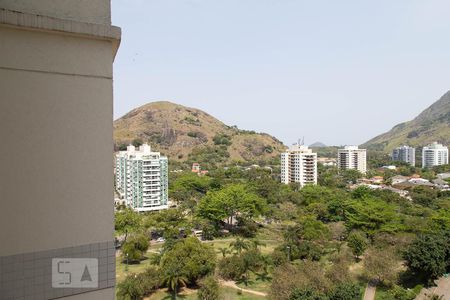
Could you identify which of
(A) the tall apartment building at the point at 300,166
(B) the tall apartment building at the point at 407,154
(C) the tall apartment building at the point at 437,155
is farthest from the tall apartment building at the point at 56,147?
(B) the tall apartment building at the point at 407,154

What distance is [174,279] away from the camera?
1221 centimetres

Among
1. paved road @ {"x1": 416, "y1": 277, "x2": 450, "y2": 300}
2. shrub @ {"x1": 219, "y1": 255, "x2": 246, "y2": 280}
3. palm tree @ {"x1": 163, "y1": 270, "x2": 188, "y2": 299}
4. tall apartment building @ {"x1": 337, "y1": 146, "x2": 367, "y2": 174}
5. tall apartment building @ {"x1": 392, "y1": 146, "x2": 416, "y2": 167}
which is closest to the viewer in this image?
paved road @ {"x1": 416, "y1": 277, "x2": 450, "y2": 300}

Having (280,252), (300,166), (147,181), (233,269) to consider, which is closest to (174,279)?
(233,269)

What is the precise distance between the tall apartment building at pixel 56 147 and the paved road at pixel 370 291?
12562mm

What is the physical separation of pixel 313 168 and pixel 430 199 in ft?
42.9

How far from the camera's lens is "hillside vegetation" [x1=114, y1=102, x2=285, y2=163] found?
213ft

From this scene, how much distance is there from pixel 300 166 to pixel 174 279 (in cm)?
3019

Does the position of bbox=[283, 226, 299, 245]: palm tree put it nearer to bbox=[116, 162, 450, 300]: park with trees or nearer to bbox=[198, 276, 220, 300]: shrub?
bbox=[116, 162, 450, 300]: park with trees

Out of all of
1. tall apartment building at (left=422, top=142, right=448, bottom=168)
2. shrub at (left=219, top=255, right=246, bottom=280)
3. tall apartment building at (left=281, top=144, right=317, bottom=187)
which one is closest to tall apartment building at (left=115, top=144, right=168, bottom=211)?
shrub at (left=219, top=255, right=246, bottom=280)

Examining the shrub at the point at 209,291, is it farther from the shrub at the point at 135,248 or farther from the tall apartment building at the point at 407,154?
the tall apartment building at the point at 407,154

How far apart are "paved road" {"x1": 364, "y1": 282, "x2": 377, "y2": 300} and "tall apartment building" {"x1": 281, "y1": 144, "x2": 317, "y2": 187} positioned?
26017 millimetres

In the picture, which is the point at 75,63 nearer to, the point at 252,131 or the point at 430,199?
the point at 430,199

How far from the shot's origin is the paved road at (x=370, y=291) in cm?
1212

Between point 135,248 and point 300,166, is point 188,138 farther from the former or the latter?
point 135,248
